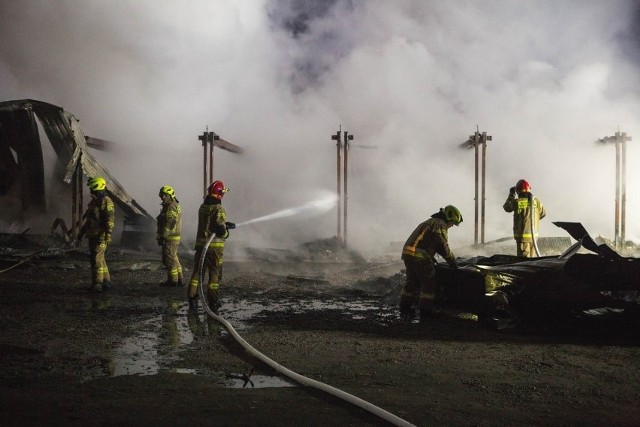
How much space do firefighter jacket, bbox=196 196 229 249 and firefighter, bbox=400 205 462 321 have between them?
93.4 inches

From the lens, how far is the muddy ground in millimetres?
3260

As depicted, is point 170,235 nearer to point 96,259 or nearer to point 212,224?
point 96,259

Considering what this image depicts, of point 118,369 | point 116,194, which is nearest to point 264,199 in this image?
point 116,194

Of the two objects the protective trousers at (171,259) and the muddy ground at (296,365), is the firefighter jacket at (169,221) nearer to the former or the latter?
the protective trousers at (171,259)

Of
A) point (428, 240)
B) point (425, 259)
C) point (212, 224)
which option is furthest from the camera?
point (212, 224)

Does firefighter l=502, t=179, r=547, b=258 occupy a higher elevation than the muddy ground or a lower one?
higher

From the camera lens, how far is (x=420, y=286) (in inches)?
272

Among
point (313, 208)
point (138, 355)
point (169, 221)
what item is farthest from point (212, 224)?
point (313, 208)

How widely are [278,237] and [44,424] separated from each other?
1311 centimetres

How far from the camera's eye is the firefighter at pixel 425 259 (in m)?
6.65

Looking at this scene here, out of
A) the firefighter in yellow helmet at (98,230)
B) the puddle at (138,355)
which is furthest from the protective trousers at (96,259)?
the puddle at (138,355)

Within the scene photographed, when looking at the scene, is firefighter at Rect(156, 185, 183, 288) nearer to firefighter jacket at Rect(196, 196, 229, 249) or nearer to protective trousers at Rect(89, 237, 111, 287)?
protective trousers at Rect(89, 237, 111, 287)

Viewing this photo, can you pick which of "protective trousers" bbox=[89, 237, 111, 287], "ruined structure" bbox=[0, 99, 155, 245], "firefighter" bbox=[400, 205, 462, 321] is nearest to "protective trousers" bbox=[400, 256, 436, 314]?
"firefighter" bbox=[400, 205, 462, 321]

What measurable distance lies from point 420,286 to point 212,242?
2755 millimetres
